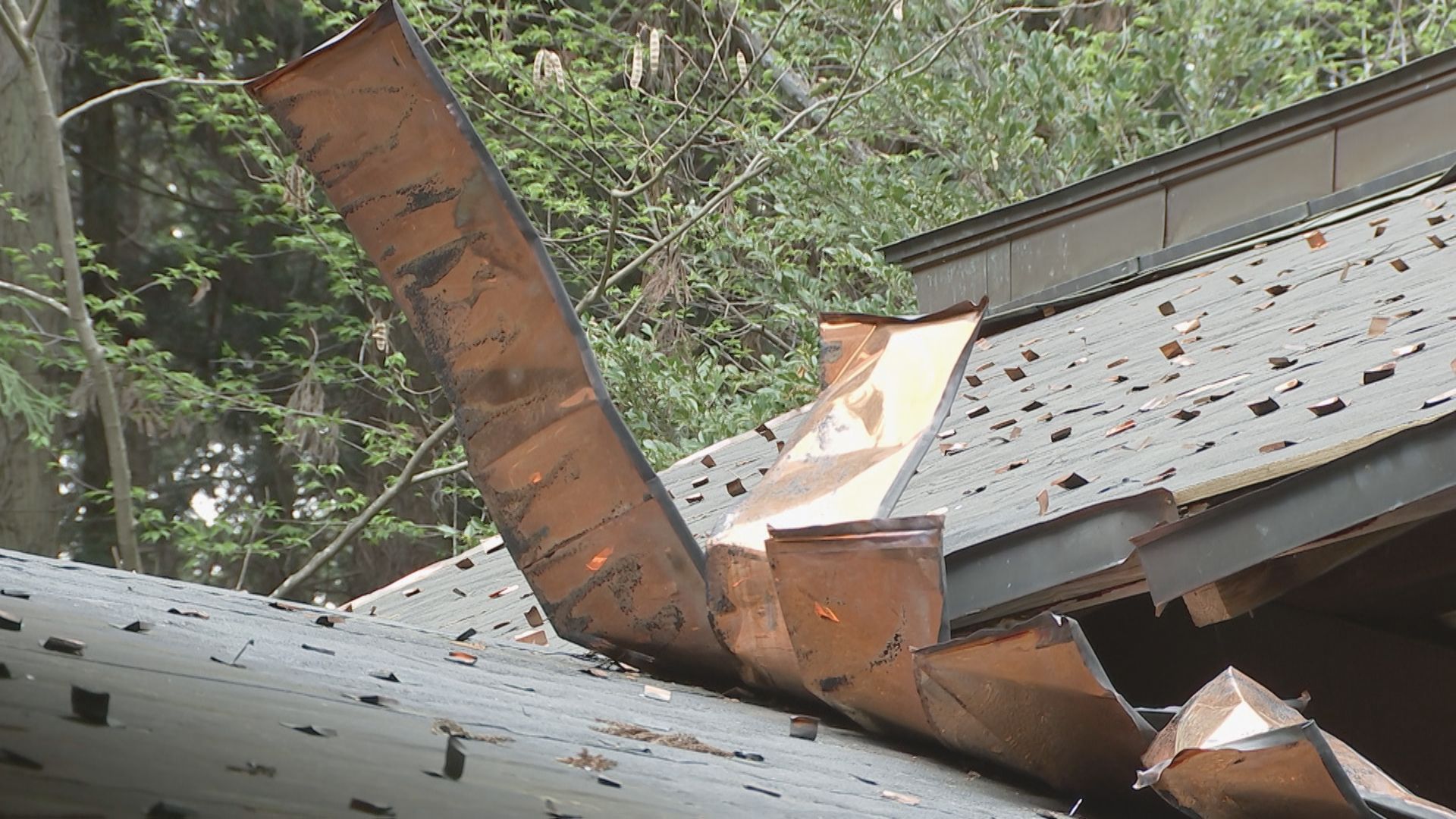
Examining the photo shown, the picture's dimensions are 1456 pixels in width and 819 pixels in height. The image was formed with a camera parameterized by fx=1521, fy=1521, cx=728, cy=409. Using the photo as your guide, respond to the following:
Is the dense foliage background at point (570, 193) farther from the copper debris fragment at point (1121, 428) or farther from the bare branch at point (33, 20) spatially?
the copper debris fragment at point (1121, 428)

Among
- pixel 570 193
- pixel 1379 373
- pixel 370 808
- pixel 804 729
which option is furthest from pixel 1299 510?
pixel 570 193

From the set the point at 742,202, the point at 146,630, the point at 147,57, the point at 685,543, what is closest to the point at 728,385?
the point at 742,202

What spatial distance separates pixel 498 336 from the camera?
10.5ft

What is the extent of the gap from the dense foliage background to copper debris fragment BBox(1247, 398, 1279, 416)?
21.7 feet

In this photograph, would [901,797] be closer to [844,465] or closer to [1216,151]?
[844,465]

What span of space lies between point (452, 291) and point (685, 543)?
729 mm

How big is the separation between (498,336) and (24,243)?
13.8 m

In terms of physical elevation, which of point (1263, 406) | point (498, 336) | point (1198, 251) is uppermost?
point (1198, 251)

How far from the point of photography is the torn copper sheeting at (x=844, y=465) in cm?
309

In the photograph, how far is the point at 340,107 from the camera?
3.14m

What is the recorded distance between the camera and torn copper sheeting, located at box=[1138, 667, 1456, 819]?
2.08 meters

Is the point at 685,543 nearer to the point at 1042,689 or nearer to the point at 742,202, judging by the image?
the point at 1042,689

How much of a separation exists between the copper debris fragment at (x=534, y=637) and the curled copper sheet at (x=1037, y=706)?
63.5 inches

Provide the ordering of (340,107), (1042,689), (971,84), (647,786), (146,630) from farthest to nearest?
1. (971,84)
2. (340,107)
3. (1042,689)
4. (146,630)
5. (647,786)
